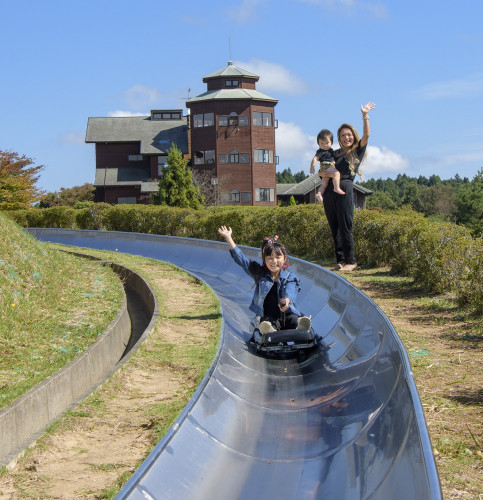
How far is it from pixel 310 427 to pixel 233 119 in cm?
4892

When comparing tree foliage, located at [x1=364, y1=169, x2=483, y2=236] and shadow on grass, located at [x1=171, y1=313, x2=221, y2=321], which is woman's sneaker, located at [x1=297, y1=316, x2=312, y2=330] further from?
tree foliage, located at [x1=364, y1=169, x2=483, y2=236]

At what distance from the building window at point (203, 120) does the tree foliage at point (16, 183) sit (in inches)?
529


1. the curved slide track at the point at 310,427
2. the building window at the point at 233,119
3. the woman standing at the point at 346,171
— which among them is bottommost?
the curved slide track at the point at 310,427

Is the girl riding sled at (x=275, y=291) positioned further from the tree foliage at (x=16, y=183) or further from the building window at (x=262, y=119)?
the building window at (x=262, y=119)

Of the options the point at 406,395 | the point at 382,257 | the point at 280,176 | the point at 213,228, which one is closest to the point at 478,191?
the point at 213,228

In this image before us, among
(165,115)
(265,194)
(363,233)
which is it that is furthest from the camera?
(165,115)

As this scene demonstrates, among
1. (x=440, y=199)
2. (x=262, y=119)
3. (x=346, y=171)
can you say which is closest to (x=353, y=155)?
(x=346, y=171)

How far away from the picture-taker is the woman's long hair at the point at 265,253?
25.0ft

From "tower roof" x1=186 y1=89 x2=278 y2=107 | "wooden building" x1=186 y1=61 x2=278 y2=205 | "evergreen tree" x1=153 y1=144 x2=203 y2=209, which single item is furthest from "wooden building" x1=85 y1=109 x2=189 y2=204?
"evergreen tree" x1=153 y1=144 x2=203 y2=209

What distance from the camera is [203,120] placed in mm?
53250

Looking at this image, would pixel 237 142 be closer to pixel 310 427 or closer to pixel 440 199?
pixel 440 199

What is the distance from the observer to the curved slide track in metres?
3.28

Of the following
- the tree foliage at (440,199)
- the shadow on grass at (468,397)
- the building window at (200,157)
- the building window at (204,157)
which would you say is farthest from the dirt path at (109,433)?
the building window at (200,157)

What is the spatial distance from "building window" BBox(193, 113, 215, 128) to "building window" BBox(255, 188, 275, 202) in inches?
243
